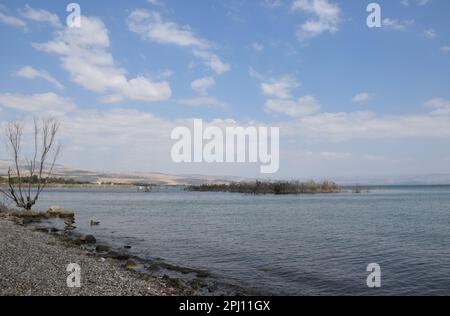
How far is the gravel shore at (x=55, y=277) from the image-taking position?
39.4 ft

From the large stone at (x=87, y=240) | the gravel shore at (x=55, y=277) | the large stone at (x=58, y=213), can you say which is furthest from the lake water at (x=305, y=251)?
the large stone at (x=58, y=213)

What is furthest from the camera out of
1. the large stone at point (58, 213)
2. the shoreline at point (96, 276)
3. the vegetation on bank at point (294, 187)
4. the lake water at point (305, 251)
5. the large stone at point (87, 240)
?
the vegetation on bank at point (294, 187)

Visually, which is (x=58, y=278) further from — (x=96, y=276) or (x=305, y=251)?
(x=305, y=251)

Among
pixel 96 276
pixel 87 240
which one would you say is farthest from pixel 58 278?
pixel 87 240

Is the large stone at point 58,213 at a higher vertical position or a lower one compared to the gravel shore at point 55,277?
lower

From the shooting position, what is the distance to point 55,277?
1374cm

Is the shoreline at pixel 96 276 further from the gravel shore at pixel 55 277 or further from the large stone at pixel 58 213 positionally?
the large stone at pixel 58 213

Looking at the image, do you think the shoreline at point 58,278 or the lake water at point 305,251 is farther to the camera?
the lake water at point 305,251

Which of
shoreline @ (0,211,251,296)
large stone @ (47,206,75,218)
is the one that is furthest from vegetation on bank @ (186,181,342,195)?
shoreline @ (0,211,251,296)

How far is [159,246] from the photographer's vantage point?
92.3 feet

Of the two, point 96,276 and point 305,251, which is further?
point 305,251
